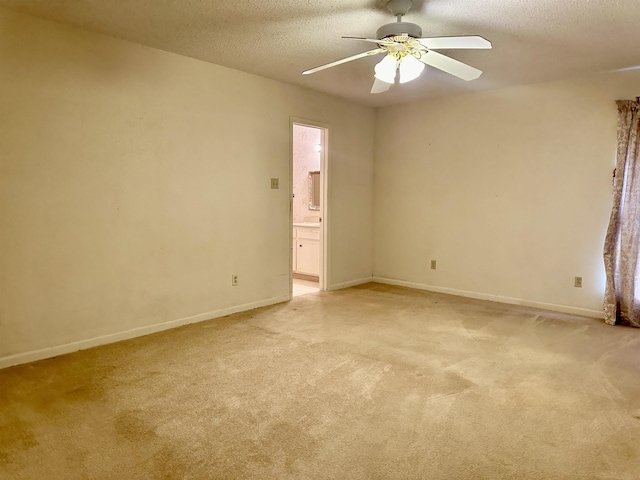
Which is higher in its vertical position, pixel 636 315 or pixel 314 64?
pixel 314 64

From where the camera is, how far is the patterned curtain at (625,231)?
150 inches

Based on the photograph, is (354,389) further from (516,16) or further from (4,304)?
(516,16)

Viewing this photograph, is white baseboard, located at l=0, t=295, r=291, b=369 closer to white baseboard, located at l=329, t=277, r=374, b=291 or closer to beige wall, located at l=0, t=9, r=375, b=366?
beige wall, located at l=0, t=9, r=375, b=366

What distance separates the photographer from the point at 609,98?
4.00 metres

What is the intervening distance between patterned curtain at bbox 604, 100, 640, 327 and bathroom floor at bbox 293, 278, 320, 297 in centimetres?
312

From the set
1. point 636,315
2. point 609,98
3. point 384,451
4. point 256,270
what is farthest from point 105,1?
point 636,315

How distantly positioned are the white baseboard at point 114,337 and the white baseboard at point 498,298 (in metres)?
2.03

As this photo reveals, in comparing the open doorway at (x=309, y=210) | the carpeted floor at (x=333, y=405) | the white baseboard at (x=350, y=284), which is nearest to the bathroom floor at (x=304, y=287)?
the open doorway at (x=309, y=210)

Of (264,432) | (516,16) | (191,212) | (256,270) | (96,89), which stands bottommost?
(264,432)

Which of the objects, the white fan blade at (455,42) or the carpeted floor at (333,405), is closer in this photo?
the carpeted floor at (333,405)

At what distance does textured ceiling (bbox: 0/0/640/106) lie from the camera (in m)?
2.68

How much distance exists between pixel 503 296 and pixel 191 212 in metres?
3.51

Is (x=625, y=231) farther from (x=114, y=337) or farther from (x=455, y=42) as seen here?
(x=114, y=337)

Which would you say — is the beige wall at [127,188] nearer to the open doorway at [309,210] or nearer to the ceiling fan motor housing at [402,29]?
the open doorway at [309,210]
